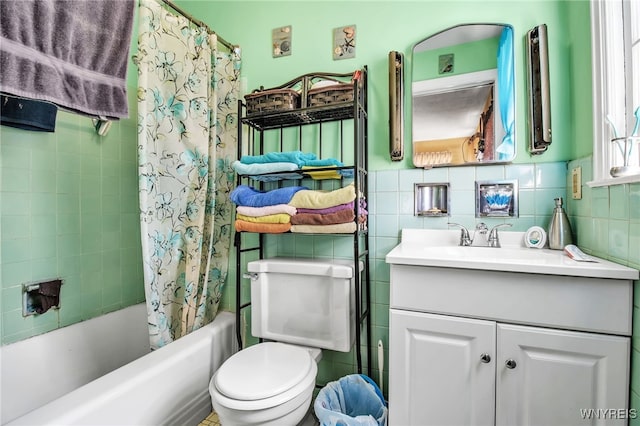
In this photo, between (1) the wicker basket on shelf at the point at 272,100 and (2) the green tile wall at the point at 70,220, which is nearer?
(2) the green tile wall at the point at 70,220

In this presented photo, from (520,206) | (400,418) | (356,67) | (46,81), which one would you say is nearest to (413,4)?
(356,67)

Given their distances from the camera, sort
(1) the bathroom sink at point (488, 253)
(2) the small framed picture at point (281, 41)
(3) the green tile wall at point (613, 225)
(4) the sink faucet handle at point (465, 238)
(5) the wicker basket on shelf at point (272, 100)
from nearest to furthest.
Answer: (3) the green tile wall at point (613, 225), (1) the bathroom sink at point (488, 253), (4) the sink faucet handle at point (465, 238), (5) the wicker basket on shelf at point (272, 100), (2) the small framed picture at point (281, 41)

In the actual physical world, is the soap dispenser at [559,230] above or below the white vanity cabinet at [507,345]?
above

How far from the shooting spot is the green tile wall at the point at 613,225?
2.60 ft

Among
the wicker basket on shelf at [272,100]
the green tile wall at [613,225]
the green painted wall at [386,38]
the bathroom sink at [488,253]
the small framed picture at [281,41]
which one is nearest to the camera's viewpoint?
the green tile wall at [613,225]

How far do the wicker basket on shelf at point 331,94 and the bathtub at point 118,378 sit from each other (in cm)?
126

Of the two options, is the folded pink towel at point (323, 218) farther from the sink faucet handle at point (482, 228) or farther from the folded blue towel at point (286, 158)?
the sink faucet handle at point (482, 228)

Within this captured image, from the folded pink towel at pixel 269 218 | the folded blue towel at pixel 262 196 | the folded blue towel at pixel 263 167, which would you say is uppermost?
the folded blue towel at pixel 263 167

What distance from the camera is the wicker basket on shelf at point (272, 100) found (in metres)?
1.43

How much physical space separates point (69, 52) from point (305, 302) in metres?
1.29

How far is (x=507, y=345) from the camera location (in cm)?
90

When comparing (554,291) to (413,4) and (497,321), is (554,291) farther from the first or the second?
(413,4)

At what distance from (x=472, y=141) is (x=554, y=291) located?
2.40 feet

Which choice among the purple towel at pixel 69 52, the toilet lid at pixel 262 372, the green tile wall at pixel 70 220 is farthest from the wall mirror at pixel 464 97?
the green tile wall at pixel 70 220
